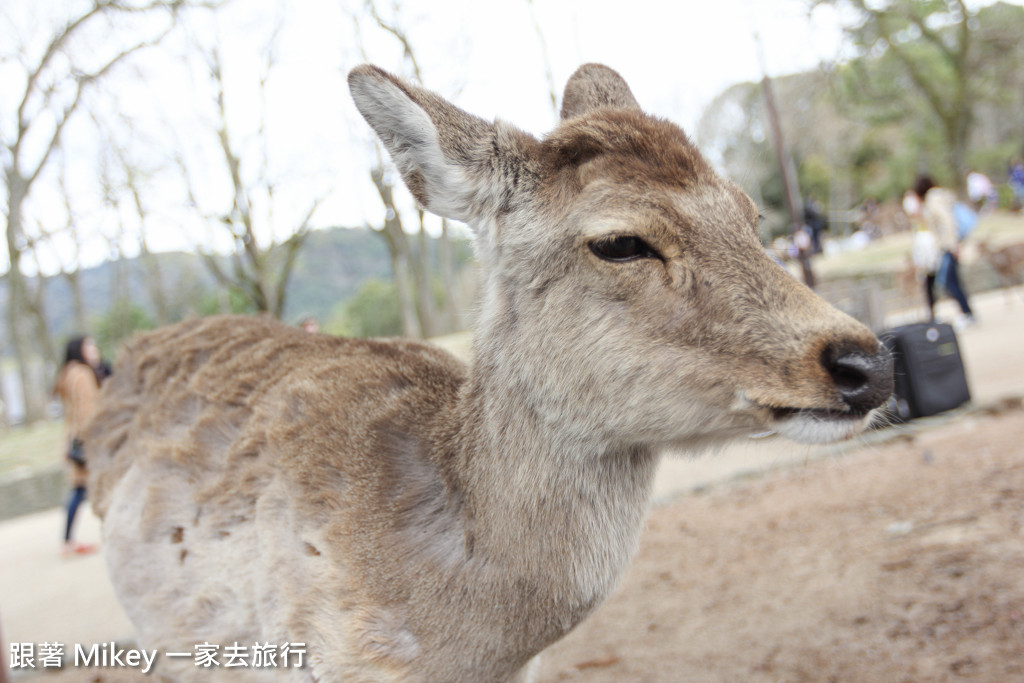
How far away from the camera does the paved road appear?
5.80 meters

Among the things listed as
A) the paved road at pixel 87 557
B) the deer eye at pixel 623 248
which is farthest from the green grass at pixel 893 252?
the deer eye at pixel 623 248

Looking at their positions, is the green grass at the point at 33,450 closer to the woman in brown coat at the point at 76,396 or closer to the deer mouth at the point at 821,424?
the woman in brown coat at the point at 76,396

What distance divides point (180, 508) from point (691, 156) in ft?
8.30

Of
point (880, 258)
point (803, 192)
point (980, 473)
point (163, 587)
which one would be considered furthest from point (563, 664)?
point (803, 192)

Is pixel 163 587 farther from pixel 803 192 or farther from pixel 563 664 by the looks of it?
pixel 803 192

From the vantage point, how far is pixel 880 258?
2300cm

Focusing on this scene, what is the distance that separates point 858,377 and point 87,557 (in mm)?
8313

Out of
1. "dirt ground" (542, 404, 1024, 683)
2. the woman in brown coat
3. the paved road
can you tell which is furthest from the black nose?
the woman in brown coat

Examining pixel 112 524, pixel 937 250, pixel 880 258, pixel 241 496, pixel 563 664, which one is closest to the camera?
pixel 241 496

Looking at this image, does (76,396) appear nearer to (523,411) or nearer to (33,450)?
(523,411)

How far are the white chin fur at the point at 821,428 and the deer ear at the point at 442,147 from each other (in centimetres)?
117

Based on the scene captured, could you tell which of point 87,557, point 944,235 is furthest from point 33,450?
point 944,235

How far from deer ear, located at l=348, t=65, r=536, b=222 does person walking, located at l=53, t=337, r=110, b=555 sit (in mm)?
5873

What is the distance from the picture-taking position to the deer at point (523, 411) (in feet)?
6.95
